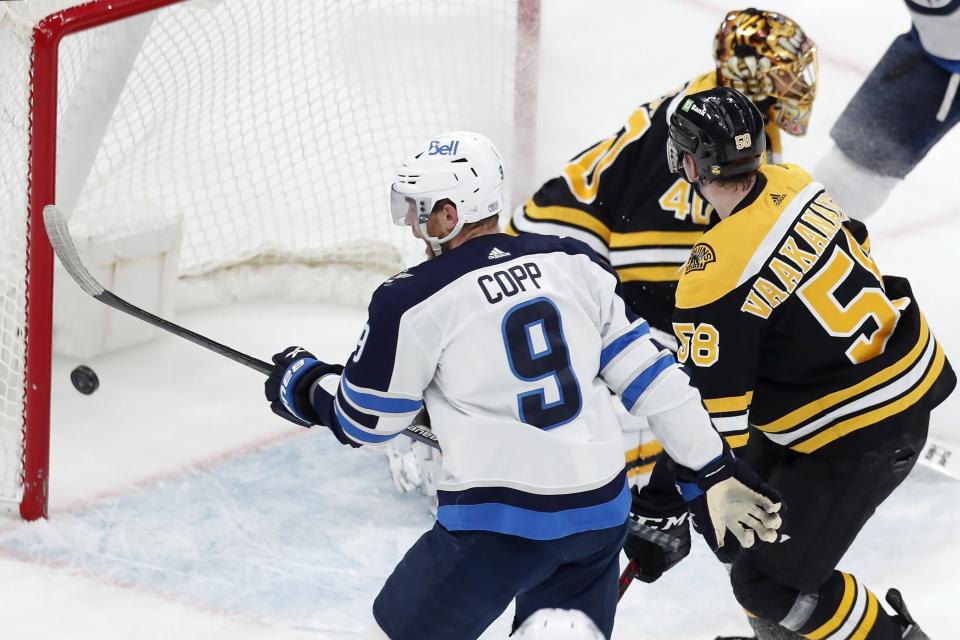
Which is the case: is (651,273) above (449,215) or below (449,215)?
below

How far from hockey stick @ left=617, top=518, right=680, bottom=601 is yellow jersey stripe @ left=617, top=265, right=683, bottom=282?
0.60 meters

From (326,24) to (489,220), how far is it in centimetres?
175

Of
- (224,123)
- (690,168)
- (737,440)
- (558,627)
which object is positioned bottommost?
(558,627)

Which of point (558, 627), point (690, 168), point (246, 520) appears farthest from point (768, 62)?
point (246, 520)

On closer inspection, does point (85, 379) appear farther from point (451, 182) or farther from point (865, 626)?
point (865, 626)

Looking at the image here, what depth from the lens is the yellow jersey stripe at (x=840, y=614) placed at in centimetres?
224

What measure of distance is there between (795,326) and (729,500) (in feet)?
0.95

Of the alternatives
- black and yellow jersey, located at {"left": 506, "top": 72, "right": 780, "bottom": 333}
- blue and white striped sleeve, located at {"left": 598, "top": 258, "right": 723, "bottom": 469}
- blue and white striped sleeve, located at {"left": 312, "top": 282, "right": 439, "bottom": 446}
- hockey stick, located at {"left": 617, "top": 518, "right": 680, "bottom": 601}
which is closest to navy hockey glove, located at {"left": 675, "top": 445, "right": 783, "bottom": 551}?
blue and white striped sleeve, located at {"left": 598, "top": 258, "right": 723, "bottom": 469}

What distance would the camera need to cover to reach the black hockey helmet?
2096mm

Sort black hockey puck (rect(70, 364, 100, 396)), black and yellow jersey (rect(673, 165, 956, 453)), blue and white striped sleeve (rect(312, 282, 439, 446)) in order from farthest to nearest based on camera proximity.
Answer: black hockey puck (rect(70, 364, 100, 396)) < black and yellow jersey (rect(673, 165, 956, 453)) < blue and white striped sleeve (rect(312, 282, 439, 446))

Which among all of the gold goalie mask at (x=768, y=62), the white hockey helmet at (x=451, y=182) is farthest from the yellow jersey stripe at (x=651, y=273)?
the white hockey helmet at (x=451, y=182)

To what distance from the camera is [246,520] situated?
2.97m

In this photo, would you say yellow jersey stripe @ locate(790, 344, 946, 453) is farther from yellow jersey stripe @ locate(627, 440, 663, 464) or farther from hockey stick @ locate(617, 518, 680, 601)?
yellow jersey stripe @ locate(627, 440, 663, 464)

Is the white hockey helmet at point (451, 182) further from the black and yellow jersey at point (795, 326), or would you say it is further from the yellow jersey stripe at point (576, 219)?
the yellow jersey stripe at point (576, 219)
